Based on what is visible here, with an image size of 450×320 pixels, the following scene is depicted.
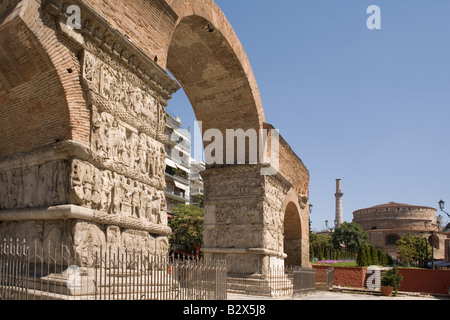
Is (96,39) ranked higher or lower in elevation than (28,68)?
higher

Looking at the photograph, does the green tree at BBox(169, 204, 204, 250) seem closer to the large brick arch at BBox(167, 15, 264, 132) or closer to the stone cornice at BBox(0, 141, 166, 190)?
the large brick arch at BBox(167, 15, 264, 132)

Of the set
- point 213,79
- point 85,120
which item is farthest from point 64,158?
point 213,79

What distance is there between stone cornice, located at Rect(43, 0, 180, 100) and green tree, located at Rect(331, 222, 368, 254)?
4041 cm

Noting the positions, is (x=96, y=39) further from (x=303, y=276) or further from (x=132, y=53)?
(x=303, y=276)

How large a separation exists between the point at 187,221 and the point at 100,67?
20.3 m

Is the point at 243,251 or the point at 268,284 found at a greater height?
the point at 243,251

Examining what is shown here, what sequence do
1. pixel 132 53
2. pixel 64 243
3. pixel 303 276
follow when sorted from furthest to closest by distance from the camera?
1. pixel 303 276
2. pixel 132 53
3. pixel 64 243

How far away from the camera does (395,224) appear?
4641cm

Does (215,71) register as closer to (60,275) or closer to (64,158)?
(64,158)

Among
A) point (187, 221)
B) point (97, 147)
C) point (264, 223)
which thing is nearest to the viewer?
point (97, 147)

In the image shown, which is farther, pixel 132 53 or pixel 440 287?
pixel 440 287

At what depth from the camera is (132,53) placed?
5965 millimetres

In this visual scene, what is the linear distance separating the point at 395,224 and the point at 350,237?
19.5 ft

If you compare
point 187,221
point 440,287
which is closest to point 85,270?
point 440,287
